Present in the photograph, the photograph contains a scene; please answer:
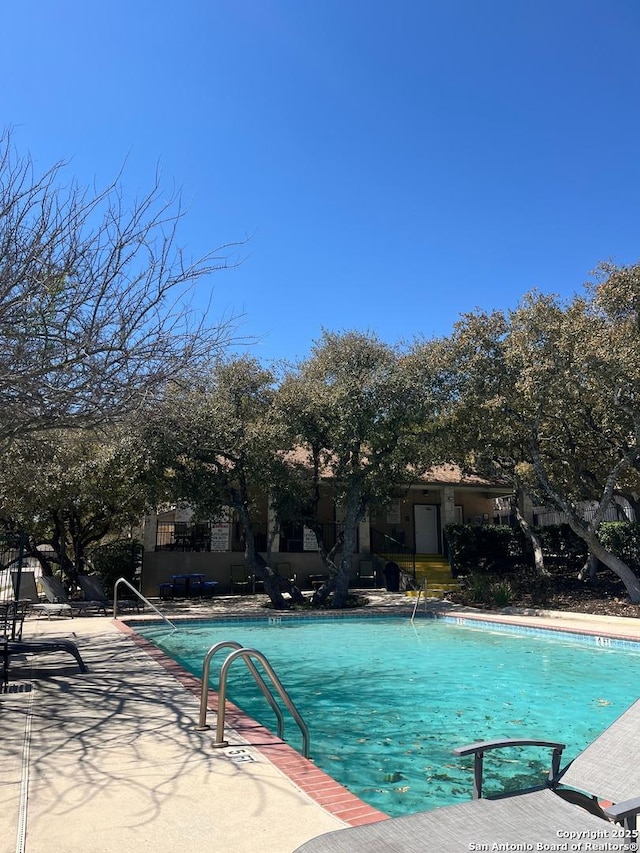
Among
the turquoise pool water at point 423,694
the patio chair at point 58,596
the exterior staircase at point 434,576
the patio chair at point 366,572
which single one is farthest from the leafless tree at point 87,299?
the patio chair at point 366,572

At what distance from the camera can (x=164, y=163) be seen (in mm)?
7047

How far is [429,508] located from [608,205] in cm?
1634

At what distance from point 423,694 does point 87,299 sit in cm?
676

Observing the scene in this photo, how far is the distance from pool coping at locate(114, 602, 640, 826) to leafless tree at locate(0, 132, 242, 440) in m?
3.69

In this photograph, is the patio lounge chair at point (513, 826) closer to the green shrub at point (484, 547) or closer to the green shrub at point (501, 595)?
the green shrub at point (501, 595)

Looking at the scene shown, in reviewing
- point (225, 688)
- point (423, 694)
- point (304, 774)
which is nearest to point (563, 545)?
point (423, 694)

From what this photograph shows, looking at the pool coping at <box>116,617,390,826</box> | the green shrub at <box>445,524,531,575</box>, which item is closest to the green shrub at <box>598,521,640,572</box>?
the green shrub at <box>445,524,531,575</box>

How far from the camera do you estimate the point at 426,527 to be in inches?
1075

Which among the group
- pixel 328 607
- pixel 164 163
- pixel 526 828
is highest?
pixel 164 163

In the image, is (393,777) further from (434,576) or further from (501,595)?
(434,576)

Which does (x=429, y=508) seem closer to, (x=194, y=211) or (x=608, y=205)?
(x=608, y=205)

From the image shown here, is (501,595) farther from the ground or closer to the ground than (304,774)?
closer to the ground

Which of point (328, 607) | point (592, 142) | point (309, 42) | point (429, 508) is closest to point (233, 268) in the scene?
point (309, 42)

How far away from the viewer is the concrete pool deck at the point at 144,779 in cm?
329
